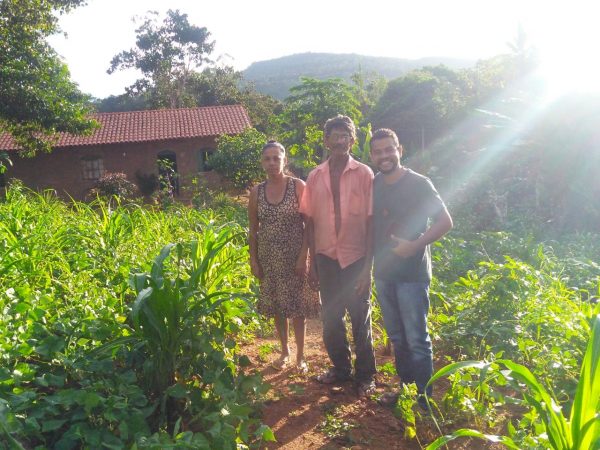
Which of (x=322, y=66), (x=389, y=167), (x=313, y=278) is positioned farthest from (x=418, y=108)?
(x=322, y=66)

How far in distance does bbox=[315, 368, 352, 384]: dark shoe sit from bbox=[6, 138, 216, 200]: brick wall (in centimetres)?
1578

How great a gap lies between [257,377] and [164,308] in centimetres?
54

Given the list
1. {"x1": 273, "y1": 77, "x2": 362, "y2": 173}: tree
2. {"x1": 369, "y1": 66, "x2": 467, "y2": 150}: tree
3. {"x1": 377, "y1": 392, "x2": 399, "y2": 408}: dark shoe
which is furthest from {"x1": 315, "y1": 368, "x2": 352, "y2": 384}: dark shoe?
{"x1": 369, "y1": 66, "x2": 467, "y2": 150}: tree

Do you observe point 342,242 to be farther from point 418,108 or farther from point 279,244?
point 418,108

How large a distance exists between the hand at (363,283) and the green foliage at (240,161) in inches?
432

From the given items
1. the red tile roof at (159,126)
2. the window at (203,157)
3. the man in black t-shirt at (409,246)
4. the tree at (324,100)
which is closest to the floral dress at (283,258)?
the man in black t-shirt at (409,246)

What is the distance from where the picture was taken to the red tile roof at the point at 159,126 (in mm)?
18250

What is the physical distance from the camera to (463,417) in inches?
104

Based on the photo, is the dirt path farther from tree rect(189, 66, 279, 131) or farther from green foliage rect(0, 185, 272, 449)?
tree rect(189, 66, 279, 131)

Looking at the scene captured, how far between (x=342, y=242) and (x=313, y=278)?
1.24 ft

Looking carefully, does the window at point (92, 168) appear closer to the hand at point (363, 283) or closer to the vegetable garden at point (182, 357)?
the vegetable garden at point (182, 357)

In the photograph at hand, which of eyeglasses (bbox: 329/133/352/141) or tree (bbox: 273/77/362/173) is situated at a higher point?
tree (bbox: 273/77/362/173)

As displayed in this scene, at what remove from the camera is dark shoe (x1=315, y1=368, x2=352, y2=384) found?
3.18 metres

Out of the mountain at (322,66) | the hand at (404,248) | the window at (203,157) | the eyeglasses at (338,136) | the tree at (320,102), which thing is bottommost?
the hand at (404,248)
